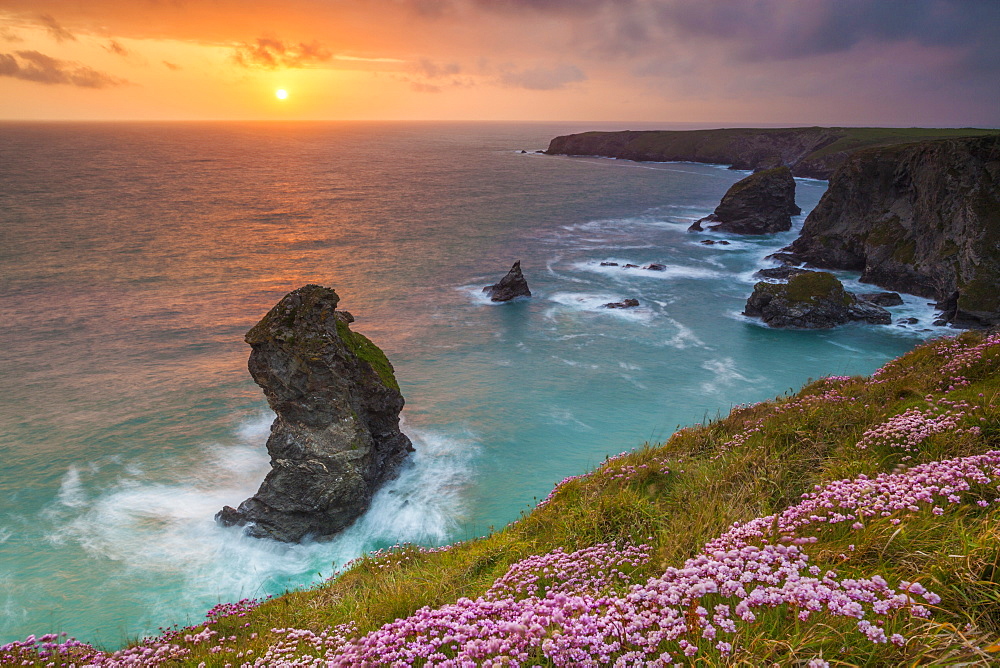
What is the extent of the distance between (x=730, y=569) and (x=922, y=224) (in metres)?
62.8

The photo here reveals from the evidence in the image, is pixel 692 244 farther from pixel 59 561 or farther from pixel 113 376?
pixel 59 561

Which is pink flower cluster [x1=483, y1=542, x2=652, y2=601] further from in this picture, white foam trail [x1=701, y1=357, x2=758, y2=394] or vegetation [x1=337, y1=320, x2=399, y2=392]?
white foam trail [x1=701, y1=357, x2=758, y2=394]

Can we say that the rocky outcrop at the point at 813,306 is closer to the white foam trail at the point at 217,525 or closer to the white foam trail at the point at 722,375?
the white foam trail at the point at 722,375

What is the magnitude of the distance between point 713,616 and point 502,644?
153 centimetres

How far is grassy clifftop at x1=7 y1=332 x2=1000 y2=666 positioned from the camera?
3.57m

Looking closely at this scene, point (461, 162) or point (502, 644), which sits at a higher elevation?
point (461, 162)

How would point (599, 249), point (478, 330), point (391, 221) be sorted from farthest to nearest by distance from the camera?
point (391, 221) → point (599, 249) → point (478, 330)

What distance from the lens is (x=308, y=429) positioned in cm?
2055

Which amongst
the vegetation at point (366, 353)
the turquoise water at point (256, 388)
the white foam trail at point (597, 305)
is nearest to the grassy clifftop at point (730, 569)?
the turquoise water at point (256, 388)

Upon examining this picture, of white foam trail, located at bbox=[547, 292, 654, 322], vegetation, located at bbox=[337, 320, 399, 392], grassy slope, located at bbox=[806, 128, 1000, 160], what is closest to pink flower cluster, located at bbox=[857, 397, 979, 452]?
vegetation, located at bbox=[337, 320, 399, 392]

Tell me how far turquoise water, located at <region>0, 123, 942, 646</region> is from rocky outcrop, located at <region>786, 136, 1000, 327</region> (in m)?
4.43

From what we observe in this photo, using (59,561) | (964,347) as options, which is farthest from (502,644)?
(59,561)

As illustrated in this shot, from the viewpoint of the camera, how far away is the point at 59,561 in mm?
19125

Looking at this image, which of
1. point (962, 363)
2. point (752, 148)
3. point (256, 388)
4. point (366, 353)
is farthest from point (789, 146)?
point (962, 363)
